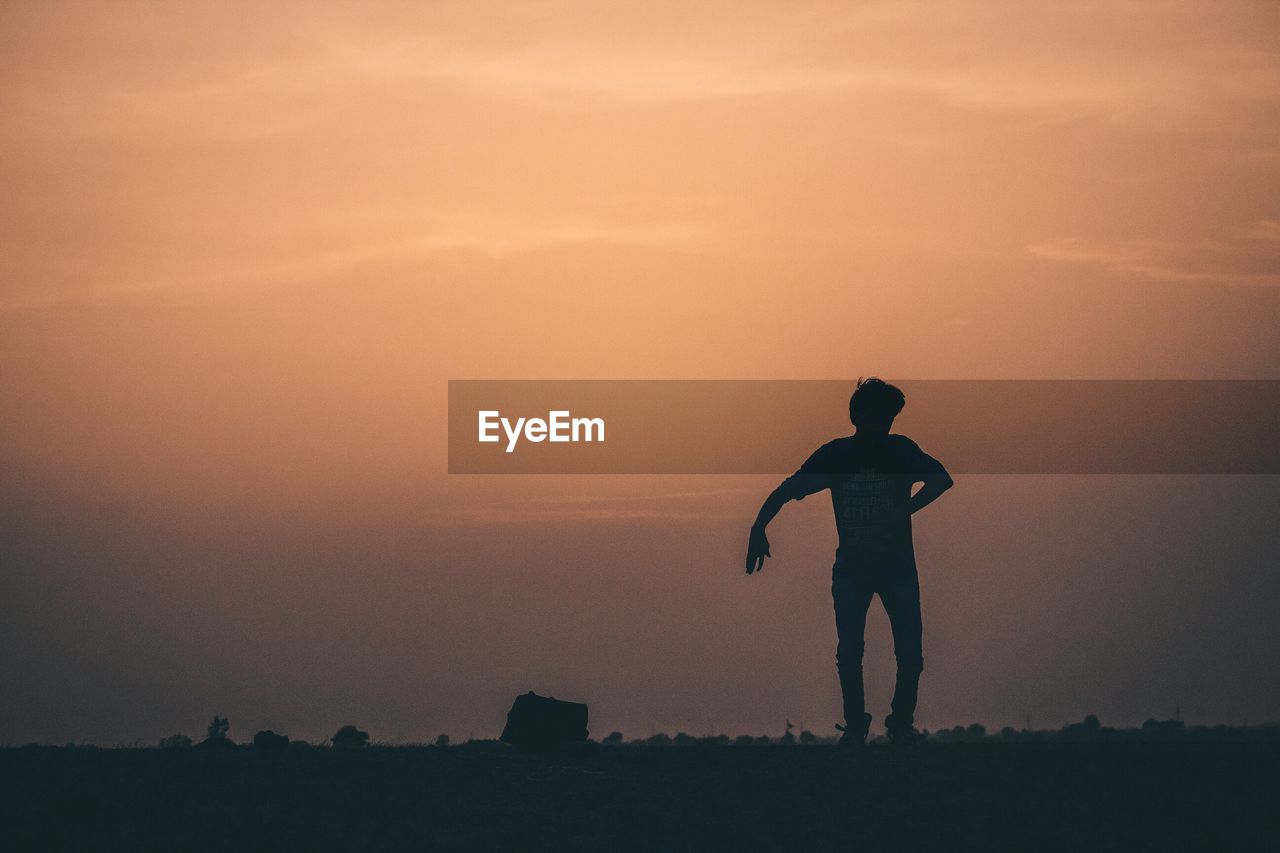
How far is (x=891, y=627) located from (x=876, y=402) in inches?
80.8

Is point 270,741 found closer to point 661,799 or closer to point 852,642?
point 661,799

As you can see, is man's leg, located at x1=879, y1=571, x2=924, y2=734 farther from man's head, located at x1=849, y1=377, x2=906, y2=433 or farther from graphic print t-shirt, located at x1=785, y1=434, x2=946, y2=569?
man's head, located at x1=849, y1=377, x2=906, y2=433

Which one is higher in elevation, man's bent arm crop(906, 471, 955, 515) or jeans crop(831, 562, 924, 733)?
man's bent arm crop(906, 471, 955, 515)

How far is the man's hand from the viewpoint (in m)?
17.2

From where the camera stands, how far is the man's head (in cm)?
1683

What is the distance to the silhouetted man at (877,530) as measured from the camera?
54.9 feet

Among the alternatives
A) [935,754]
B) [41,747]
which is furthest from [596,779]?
[41,747]

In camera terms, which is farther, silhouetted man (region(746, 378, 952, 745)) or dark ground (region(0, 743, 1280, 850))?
silhouetted man (region(746, 378, 952, 745))

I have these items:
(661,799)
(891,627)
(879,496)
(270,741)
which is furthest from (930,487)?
(270,741)

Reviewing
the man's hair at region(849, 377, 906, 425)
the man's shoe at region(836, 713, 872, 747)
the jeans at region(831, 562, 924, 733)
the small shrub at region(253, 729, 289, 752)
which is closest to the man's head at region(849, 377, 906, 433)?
the man's hair at region(849, 377, 906, 425)

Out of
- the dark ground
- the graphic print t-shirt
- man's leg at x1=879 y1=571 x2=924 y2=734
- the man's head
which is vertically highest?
the man's head

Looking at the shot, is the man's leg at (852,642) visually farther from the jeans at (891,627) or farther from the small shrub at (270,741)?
the small shrub at (270,741)

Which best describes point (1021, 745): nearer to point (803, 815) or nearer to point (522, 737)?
point (803, 815)

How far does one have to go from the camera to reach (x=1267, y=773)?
51.6 ft
